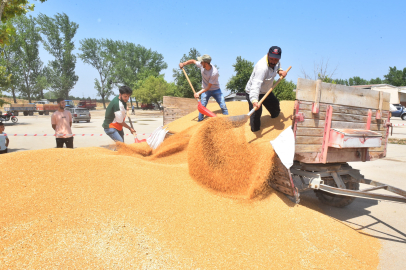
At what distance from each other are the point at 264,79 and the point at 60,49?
5484cm

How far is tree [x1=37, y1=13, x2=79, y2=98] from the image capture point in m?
46.0

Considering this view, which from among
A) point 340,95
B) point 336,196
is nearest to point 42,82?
point 336,196

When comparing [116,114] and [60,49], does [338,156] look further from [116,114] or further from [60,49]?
[60,49]

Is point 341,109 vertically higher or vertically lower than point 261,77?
lower

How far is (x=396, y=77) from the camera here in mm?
58812

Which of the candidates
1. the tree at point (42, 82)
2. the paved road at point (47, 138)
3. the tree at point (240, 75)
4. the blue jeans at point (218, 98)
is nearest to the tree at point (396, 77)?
the tree at point (240, 75)

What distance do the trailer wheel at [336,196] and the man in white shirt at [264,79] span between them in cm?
130

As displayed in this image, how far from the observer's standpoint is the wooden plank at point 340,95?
2869mm

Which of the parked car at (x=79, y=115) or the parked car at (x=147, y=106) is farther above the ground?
the parked car at (x=147, y=106)

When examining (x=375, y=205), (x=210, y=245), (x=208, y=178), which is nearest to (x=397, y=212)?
(x=375, y=205)

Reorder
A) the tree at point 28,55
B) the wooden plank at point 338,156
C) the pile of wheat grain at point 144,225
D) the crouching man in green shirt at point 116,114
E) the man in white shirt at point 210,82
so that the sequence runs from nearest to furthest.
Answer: the pile of wheat grain at point 144,225 < the wooden plank at point 338,156 < the crouching man in green shirt at point 116,114 < the man in white shirt at point 210,82 < the tree at point 28,55

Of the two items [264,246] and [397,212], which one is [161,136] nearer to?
[264,246]

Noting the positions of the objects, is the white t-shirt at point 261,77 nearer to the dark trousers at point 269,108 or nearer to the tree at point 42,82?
the dark trousers at point 269,108

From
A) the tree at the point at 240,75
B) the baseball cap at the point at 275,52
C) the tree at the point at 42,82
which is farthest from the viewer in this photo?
the tree at the point at 42,82
